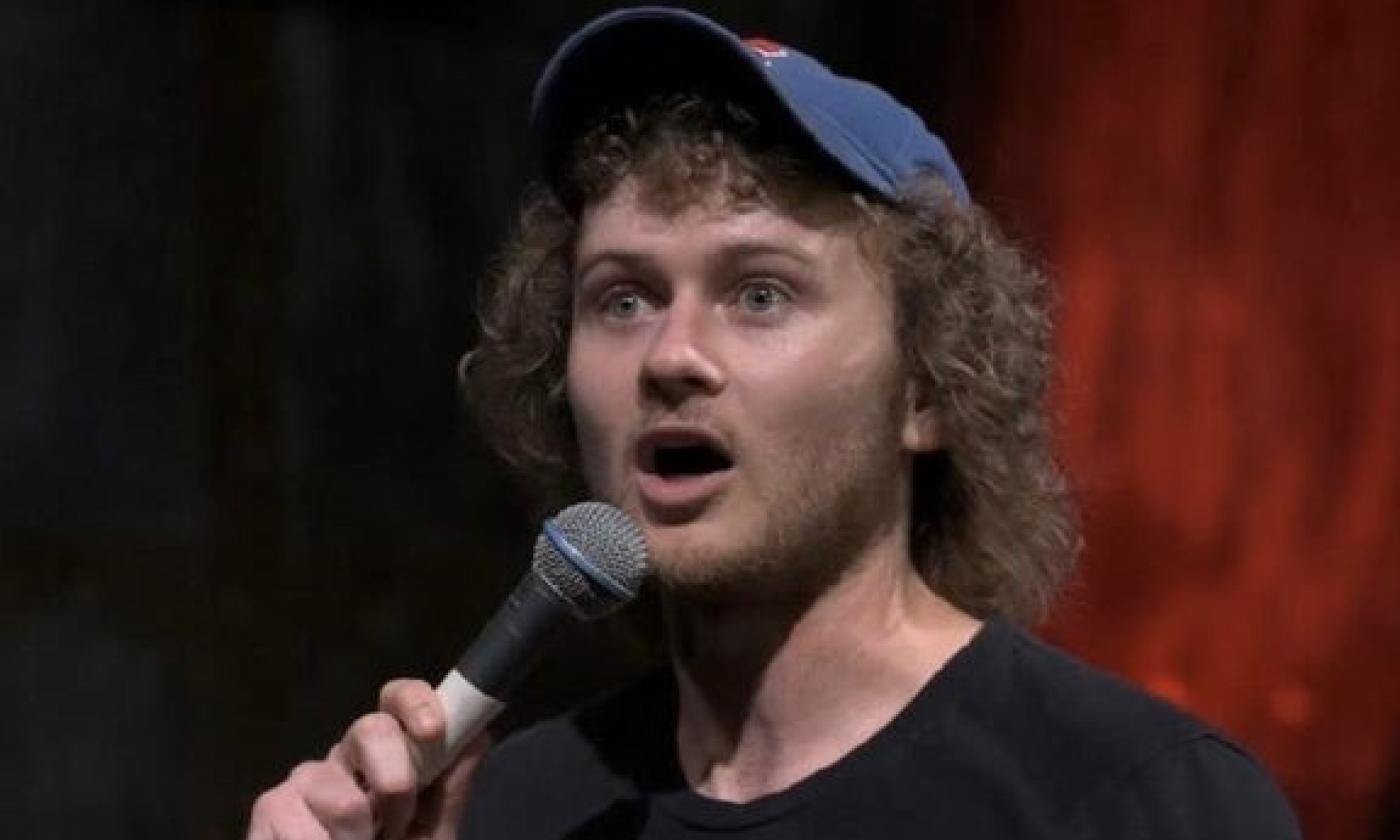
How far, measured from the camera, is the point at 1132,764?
73.7 inches

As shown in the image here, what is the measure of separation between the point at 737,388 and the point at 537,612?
0.26 m

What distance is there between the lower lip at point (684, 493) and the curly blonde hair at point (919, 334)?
0.67ft

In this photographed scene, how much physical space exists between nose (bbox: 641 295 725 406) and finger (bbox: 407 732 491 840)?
27cm

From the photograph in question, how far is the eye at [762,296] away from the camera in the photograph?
201 cm

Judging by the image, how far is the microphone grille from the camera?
1.80m

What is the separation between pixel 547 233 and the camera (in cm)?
227

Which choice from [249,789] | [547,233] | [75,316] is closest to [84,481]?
[75,316]

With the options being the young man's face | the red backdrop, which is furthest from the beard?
the red backdrop

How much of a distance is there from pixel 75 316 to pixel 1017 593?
1.22m

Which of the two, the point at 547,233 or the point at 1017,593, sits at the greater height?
the point at 547,233

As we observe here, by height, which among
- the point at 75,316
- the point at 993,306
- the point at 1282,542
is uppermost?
the point at 993,306

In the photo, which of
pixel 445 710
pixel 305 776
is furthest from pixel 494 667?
pixel 305 776

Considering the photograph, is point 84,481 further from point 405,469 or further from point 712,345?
point 712,345

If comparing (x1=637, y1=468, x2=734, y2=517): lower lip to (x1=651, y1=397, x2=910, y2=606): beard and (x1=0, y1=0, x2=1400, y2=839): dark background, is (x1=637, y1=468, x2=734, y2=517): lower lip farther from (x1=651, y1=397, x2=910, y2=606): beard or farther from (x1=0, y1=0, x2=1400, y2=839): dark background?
(x1=0, y1=0, x2=1400, y2=839): dark background
